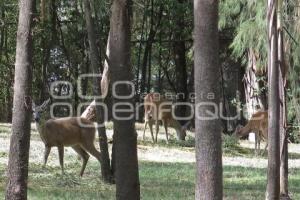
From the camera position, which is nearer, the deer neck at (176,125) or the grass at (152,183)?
the grass at (152,183)

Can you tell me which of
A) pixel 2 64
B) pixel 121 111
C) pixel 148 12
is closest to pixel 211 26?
pixel 121 111

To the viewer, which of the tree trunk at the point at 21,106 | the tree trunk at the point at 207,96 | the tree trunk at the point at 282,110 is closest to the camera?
the tree trunk at the point at 207,96

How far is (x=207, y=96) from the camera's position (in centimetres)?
572

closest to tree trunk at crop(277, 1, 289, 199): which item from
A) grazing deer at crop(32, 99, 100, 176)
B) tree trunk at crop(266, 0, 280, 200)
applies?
tree trunk at crop(266, 0, 280, 200)

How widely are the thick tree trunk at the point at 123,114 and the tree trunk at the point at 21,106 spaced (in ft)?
4.12

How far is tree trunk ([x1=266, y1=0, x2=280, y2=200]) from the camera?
8.12 m

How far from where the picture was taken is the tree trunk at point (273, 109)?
812 centimetres

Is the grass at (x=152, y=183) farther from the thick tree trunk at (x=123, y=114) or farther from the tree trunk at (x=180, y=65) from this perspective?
the tree trunk at (x=180, y=65)

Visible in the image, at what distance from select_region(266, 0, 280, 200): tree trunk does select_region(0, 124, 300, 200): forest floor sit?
2087 millimetres

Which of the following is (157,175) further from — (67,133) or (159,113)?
(159,113)

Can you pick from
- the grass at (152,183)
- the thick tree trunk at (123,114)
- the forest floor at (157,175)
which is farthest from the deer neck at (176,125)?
the thick tree trunk at (123,114)

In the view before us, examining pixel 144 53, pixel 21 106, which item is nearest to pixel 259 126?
pixel 21 106

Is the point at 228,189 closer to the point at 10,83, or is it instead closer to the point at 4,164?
the point at 4,164

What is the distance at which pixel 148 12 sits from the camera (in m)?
29.1
